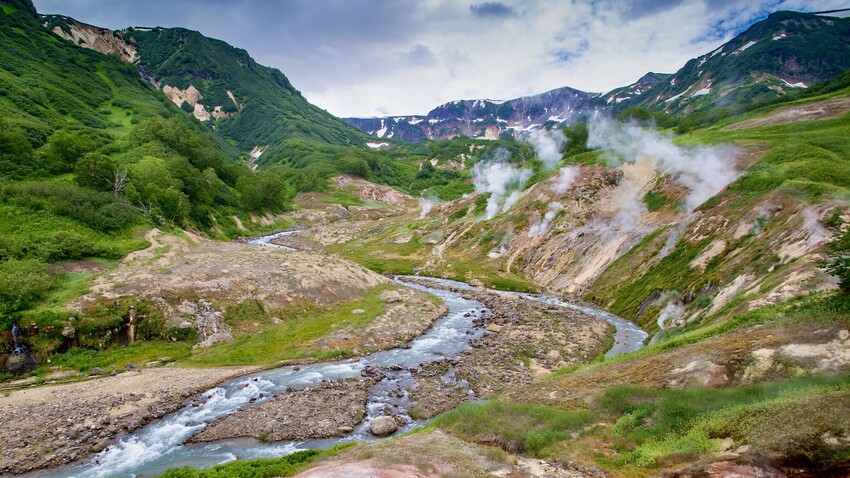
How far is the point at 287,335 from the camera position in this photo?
4238 cm

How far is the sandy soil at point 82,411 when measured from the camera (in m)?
23.2

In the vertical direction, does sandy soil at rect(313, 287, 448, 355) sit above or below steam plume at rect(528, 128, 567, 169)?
below

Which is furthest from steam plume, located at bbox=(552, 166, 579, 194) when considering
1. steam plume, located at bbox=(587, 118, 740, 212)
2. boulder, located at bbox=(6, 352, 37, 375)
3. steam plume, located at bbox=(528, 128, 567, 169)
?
boulder, located at bbox=(6, 352, 37, 375)

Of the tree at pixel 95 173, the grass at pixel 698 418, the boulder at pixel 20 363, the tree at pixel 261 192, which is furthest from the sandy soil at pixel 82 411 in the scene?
the tree at pixel 261 192

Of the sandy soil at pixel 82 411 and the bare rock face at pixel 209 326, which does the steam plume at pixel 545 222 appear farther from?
the sandy soil at pixel 82 411

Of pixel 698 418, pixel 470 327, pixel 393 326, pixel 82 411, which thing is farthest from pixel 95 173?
pixel 698 418

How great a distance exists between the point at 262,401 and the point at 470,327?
2505 cm

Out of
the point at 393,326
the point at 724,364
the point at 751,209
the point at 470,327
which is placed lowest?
the point at 470,327

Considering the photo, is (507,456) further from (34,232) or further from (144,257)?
(34,232)

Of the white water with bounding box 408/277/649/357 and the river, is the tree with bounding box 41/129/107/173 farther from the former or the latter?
the white water with bounding box 408/277/649/357

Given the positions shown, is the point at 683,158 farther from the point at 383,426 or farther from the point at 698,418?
the point at 383,426

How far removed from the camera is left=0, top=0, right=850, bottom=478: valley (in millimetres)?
16688

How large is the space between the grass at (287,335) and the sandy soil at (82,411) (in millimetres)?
3670

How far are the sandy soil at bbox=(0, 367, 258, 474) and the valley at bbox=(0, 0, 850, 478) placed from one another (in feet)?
0.50
